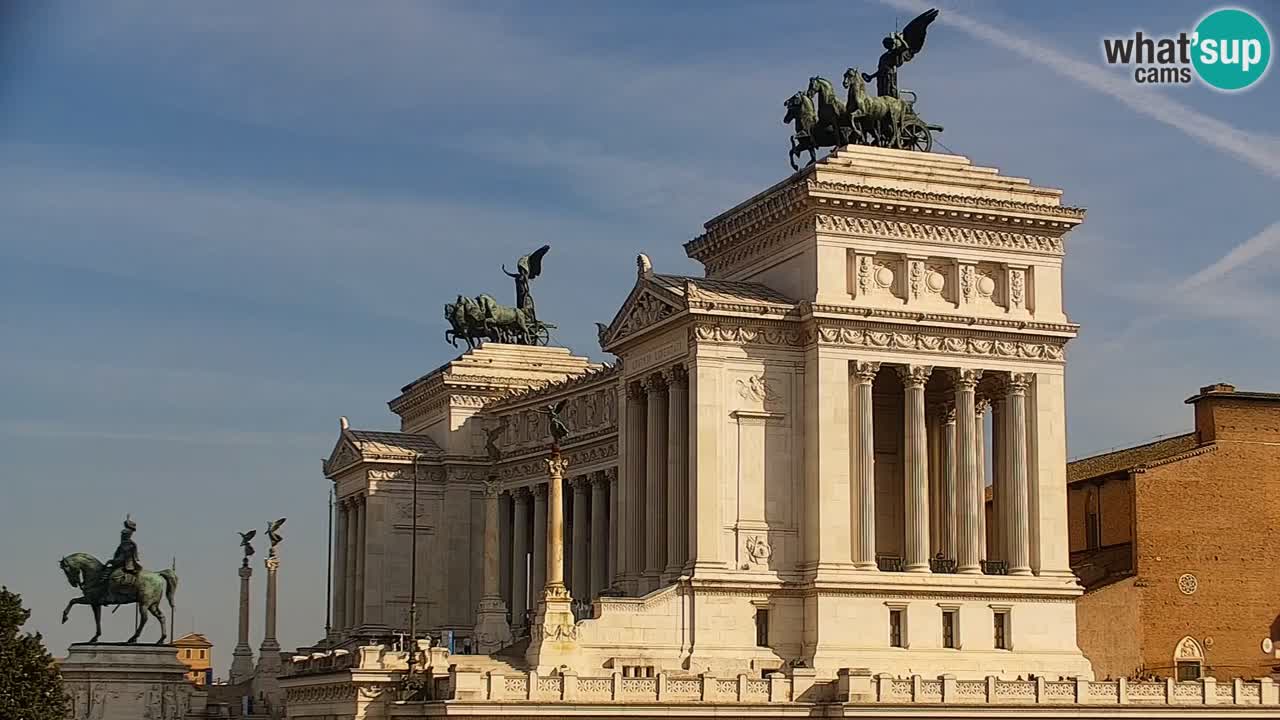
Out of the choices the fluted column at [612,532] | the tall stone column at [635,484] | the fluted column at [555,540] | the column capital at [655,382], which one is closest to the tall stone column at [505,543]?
the fluted column at [612,532]

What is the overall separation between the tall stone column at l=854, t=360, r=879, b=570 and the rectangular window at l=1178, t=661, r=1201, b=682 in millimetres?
17174

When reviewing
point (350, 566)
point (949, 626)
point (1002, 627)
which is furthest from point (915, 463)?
point (350, 566)

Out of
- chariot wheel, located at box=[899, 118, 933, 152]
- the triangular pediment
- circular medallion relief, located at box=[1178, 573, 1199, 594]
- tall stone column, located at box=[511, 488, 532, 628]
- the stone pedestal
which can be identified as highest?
chariot wheel, located at box=[899, 118, 933, 152]

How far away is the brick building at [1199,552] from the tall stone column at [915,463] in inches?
466

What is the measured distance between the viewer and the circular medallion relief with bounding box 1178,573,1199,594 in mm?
85375

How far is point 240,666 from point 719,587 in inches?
1383

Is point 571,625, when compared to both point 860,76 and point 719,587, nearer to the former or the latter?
point 719,587

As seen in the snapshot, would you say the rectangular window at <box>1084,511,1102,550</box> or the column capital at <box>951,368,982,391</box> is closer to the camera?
the column capital at <box>951,368,982,391</box>

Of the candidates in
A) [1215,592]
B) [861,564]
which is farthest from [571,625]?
[1215,592]

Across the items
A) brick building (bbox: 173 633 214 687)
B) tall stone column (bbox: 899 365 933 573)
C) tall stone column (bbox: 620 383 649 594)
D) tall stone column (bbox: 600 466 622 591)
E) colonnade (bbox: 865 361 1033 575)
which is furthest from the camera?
brick building (bbox: 173 633 214 687)

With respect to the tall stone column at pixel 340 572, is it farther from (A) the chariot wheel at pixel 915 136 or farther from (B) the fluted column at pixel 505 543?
(A) the chariot wheel at pixel 915 136

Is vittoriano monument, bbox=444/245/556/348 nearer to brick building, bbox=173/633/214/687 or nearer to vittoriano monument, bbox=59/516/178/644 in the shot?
vittoriano monument, bbox=59/516/178/644

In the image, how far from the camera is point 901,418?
79.9 m

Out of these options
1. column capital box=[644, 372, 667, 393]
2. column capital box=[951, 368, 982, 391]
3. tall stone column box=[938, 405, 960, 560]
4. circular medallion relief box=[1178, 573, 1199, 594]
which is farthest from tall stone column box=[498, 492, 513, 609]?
column capital box=[951, 368, 982, 391]
